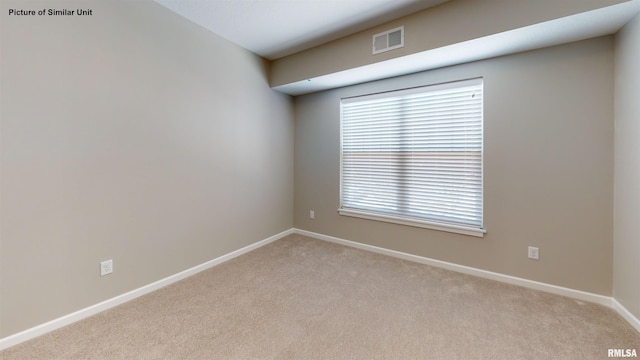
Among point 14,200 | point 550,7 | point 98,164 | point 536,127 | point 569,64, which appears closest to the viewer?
point 14,200

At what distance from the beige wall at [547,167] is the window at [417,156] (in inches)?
5.2

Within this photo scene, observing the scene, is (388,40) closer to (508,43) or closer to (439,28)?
(439,28)

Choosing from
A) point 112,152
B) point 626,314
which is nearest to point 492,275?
point 626,314

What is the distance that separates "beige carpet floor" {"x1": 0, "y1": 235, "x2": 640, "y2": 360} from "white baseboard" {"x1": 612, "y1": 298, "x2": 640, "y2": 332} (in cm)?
5

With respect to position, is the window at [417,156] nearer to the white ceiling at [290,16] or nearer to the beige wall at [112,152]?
the white ceiling at [290,16]

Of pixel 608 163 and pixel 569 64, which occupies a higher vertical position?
pixel 569 64

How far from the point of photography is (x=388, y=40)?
2576mm

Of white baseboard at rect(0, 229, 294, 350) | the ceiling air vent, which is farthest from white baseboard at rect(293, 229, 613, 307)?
the ceiling air vent

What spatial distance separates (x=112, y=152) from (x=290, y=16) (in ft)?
6.72

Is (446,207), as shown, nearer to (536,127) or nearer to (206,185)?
(536,127)

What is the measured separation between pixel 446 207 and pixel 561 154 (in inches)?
43.8

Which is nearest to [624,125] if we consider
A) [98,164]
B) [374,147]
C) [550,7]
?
[550,7]

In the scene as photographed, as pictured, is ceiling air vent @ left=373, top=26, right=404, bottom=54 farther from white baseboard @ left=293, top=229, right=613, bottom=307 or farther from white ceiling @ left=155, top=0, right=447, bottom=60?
white baseboard @ left=293, top=229, right=613, bottom=307

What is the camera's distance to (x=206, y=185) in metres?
2.86
